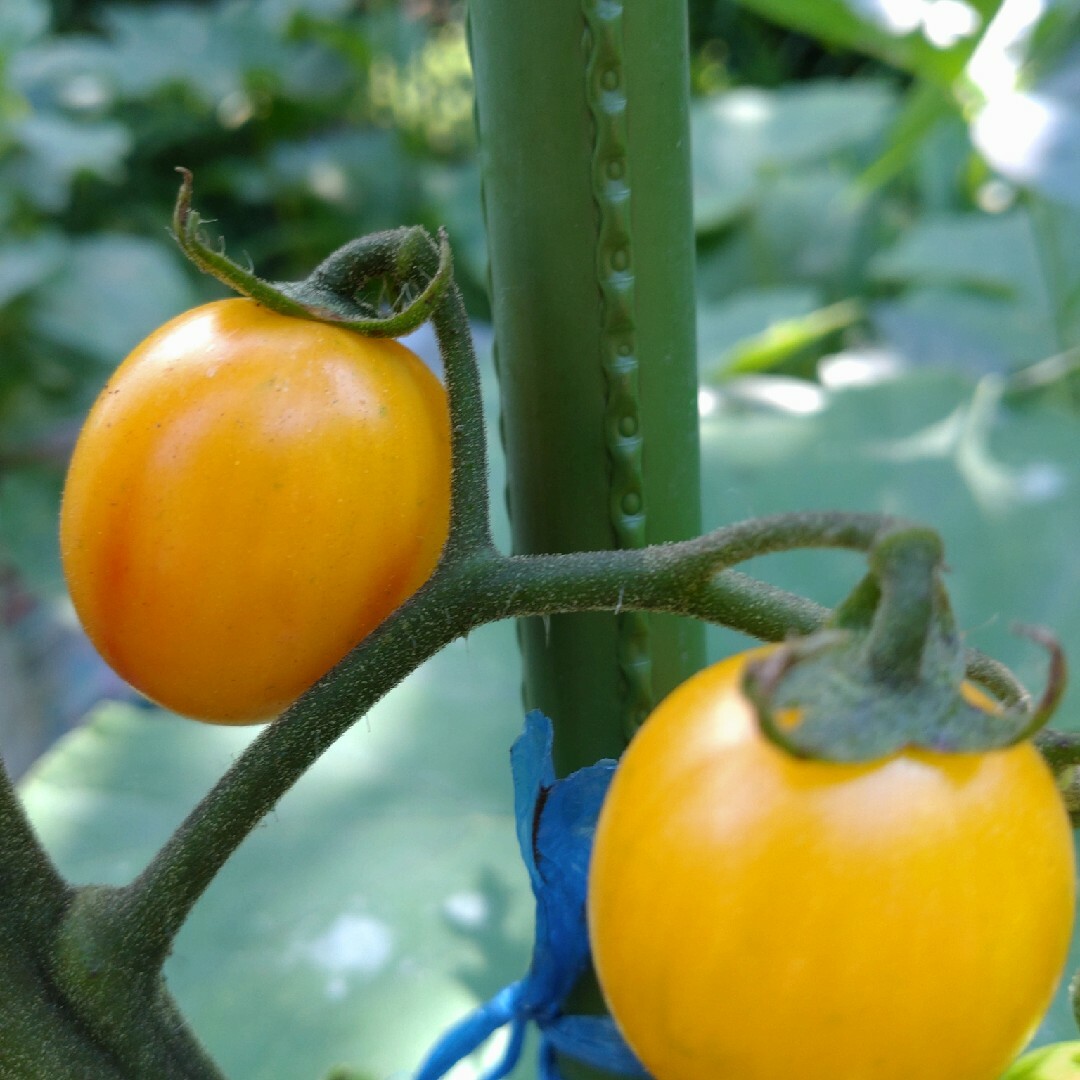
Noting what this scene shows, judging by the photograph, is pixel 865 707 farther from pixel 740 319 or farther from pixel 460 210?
pixel 460 210

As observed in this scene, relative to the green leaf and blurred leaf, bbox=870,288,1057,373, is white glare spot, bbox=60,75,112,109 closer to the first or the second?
blurred leaf, bbox=870,288,1057,373

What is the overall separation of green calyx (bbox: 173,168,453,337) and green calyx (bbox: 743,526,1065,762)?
0.14m

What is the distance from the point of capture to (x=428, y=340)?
1.27 meters

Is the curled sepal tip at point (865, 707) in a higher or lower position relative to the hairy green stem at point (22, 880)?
higher

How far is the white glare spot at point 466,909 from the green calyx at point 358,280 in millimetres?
465

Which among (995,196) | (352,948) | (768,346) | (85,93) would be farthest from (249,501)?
(995,196)

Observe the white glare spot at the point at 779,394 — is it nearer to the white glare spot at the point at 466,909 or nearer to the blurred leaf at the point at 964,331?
the blurred leaf at the point at 964,331

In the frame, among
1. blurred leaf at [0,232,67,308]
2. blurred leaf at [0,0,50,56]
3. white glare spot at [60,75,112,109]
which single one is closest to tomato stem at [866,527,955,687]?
blurred leaf at [0,232,67,308]

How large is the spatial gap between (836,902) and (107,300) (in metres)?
1.79

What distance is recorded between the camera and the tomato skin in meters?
0.26

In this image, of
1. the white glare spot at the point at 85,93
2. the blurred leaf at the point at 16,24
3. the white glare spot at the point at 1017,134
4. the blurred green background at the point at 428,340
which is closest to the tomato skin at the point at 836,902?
the blurred green background at the point at 428,340

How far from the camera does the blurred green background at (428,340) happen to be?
756mm

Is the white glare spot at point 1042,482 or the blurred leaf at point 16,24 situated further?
the blurred leaf at point 16,24

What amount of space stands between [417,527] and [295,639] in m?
0.05
